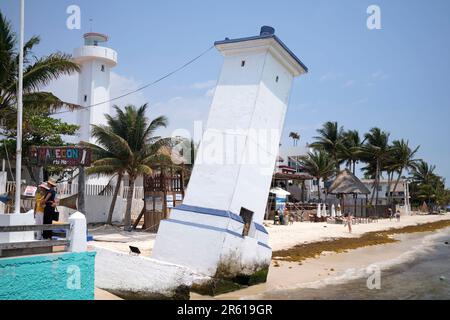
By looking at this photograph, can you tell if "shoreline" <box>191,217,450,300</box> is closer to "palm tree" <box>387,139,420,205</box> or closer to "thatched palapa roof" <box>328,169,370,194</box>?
"thatched palapa roof" <box>328,169,370,194</box>

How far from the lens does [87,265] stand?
325 inches

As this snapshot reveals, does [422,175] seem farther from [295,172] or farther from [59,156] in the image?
[59,156]

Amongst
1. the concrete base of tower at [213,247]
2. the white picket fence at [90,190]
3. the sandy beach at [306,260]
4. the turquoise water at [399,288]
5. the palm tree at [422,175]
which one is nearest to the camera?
the concrete base of tower at [213,247]

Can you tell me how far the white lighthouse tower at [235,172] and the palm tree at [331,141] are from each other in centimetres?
4230

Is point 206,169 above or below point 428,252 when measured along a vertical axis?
above

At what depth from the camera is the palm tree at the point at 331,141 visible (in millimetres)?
53000

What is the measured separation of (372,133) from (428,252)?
1310 inches

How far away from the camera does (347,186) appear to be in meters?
42.7

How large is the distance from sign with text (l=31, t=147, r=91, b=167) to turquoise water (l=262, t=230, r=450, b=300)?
7.25m

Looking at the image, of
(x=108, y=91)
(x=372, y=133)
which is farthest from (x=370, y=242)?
(x=372, y=133)
